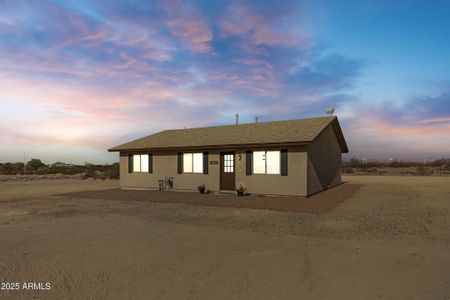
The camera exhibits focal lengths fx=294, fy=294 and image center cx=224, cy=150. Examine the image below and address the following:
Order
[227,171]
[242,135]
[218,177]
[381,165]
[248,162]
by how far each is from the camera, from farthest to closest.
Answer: [381,165], [242,135], [218,177], [227,171], [248,162]

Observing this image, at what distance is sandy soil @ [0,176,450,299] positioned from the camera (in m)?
4.02

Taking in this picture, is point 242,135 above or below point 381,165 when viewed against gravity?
above

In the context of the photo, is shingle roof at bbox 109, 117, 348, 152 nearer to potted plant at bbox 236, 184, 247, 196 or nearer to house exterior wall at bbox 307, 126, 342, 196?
house exterior wall at bbox 307, 126, 342, 196

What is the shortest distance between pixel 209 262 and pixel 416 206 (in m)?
9.98

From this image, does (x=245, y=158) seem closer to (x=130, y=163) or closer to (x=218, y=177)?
(x=218, y=177)

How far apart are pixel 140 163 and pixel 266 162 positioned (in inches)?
345

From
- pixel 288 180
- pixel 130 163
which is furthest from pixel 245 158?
pixel 130 163

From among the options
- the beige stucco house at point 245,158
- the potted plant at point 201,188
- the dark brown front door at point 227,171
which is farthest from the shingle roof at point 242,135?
the potted plant at point 201,188

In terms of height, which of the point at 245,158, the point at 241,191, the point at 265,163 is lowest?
the point at 241,191

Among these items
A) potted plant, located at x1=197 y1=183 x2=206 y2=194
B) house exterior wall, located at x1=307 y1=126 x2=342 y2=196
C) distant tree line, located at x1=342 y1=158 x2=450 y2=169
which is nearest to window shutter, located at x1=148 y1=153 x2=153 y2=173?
potted plant, located at x1=197 y1=183 x2=206 y2=194

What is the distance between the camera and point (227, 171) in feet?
53.2

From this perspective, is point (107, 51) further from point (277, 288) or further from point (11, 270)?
point (277, 288)

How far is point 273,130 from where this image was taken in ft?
56.1

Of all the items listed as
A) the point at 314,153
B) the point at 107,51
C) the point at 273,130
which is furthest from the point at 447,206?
the point at 107,51
